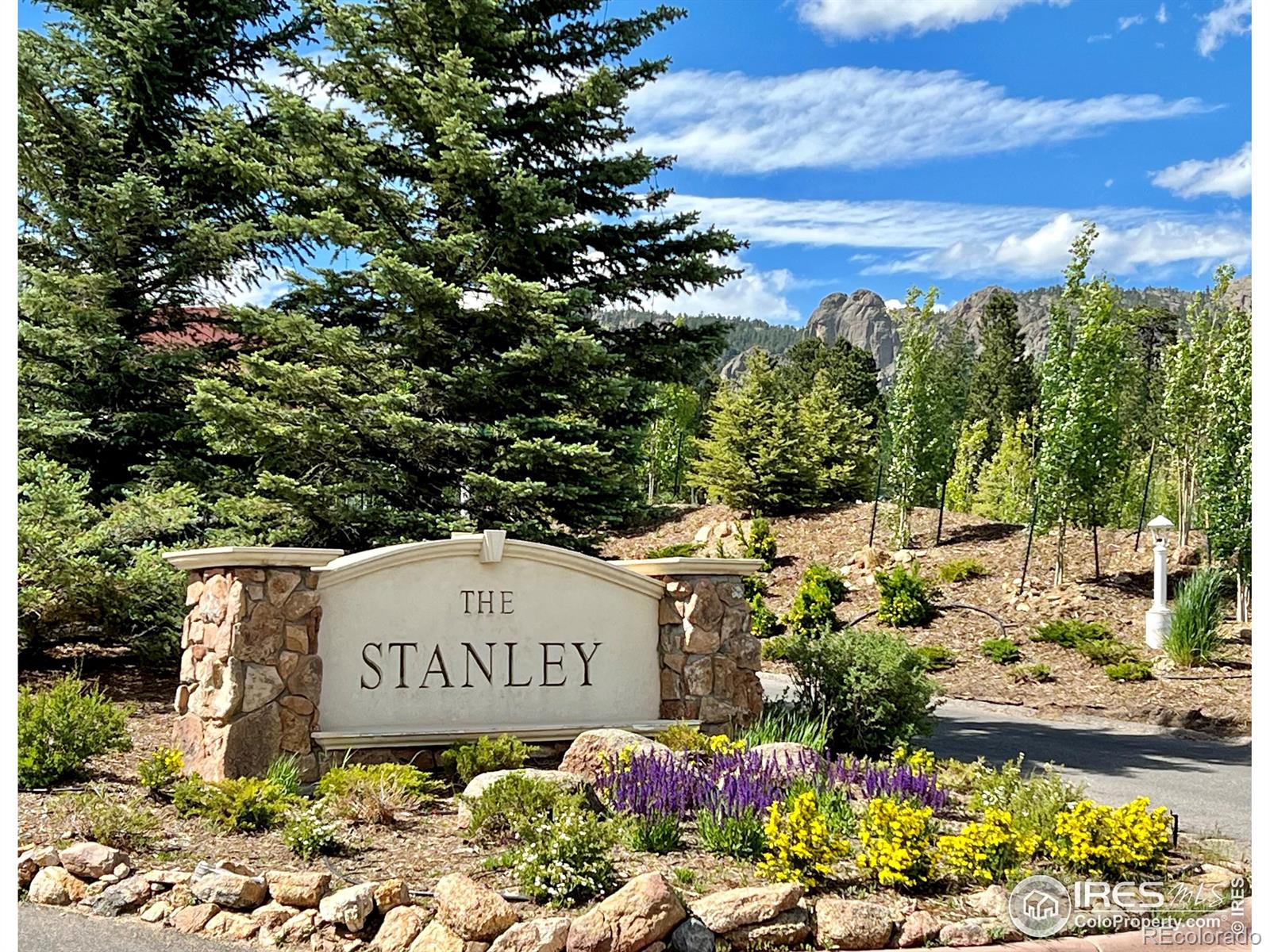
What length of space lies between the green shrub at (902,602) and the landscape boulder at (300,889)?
38.4 ft

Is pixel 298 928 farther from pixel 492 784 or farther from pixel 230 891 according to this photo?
pixel 492 784

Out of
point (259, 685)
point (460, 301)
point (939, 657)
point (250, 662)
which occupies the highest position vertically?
point (460, 301)

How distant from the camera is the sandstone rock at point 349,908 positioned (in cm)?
419

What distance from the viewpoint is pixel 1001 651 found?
13477mm

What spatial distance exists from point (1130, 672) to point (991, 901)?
8713 mm

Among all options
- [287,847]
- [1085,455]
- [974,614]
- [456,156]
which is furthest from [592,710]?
[1085,455]

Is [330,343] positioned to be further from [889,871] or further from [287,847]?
[889,871]

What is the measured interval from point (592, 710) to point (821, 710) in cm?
167

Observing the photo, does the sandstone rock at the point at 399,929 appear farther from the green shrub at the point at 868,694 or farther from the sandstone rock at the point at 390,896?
the green shrub at the point at 868,694

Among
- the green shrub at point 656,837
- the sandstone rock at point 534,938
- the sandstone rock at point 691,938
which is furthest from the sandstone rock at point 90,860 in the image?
the sandstone rock at point 691,938

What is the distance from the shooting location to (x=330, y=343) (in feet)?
29.4

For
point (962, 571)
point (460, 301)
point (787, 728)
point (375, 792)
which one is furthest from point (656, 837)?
point (962, 571)

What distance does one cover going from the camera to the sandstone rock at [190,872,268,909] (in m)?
4.41

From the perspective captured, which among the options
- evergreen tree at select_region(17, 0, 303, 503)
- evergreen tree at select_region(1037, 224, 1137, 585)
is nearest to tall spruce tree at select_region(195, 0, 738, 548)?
evergreen tree at select_region(17, 0, 303, 503)
